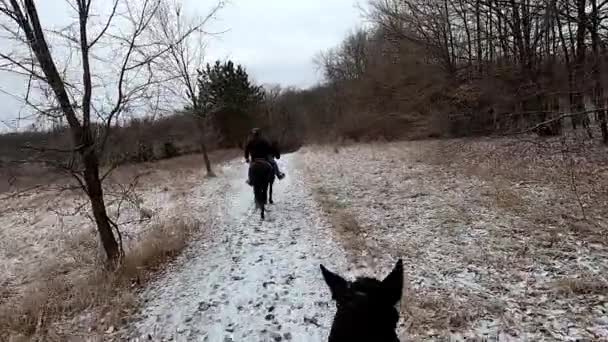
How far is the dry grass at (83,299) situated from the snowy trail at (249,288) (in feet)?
1.13

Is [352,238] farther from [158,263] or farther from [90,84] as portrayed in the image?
[90,84]

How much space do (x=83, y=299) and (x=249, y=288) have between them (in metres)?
2.51

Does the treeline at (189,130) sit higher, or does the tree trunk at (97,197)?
the treeline at (189,130)

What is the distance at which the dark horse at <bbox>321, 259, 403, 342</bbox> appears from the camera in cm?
200

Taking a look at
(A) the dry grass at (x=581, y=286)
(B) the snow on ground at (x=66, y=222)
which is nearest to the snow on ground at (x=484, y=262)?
(A) the dry grass at (x=581, y=286)

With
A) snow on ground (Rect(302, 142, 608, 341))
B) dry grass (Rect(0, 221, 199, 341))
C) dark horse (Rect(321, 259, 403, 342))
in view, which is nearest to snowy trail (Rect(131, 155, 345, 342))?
dry grass (Rect(0, 221, 199, 341))

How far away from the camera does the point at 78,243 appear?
930 centimetres

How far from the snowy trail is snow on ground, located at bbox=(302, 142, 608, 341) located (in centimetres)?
109

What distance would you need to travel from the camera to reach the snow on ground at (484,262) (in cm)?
407

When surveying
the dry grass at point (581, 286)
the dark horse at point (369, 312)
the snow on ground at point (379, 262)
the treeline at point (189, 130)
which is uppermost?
the treeline at point (189, 130)

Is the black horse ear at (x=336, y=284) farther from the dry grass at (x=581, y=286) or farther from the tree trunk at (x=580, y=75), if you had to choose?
the tree trunk at (x=580, y=75)

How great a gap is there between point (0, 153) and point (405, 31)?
87.0 feet

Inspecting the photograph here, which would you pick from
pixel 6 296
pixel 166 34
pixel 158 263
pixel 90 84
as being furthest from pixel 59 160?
pixel 166 34

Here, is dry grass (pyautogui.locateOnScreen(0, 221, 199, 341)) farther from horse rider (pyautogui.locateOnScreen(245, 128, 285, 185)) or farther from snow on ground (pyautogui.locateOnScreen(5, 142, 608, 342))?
horse rider (pyautogui.locateOnScreen(245, 128, 285, 185))
